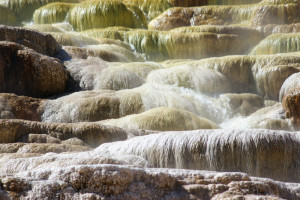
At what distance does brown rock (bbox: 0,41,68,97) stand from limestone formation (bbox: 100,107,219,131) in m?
2.65

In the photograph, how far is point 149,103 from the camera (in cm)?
930

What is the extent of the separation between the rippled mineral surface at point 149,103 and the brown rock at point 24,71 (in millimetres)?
21

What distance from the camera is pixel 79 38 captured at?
13.7 metres

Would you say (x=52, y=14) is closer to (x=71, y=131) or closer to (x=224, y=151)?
(x=71, y=131)

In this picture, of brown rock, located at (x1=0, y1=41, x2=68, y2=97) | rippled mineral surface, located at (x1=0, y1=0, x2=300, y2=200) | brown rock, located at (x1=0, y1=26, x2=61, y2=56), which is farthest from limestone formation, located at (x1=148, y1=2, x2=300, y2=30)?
brown rock, located at (x1=0, y1=41, x2=68, y2=97)

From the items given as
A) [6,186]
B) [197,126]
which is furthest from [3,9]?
[6,186]

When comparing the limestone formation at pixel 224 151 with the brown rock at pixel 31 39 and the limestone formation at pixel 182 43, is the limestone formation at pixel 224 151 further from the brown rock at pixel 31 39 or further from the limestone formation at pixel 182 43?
the limestone formation at pixel 182 43

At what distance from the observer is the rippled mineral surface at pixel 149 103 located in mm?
2752

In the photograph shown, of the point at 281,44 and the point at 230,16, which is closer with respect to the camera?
the point at 281,44

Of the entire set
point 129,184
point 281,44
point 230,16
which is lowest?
point 129,184

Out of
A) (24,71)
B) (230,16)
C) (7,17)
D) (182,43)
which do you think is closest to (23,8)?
Answer: (7,17)

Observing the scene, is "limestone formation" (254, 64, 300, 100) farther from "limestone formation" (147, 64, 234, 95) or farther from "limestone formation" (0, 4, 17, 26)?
"limestone formation" (0, 4, 17, 26)

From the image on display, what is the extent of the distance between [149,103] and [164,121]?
1382mm

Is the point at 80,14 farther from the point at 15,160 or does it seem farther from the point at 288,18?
the point at 15,160
